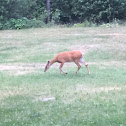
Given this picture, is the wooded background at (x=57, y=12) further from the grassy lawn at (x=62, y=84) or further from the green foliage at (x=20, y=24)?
the grassy lawn at (x=62, y=84)

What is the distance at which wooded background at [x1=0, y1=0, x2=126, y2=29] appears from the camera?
3347cm

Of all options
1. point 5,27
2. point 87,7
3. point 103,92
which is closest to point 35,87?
point 103,92

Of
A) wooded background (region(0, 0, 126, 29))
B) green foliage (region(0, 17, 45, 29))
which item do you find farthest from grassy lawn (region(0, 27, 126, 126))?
wooded background (region(0, 0, 126, 29))

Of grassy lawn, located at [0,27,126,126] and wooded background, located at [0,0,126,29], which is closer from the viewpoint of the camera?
grassy lawn, located at [0,27,126,126]

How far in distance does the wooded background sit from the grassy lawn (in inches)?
351

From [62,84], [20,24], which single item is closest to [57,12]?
[20,24]

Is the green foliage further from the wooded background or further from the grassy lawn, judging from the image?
the grassy lawn

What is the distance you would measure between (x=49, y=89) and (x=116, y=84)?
2304 mm

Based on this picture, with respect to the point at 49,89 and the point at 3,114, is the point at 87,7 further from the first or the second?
the point at 3,114

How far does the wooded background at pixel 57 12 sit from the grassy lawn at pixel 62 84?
29.2 ft

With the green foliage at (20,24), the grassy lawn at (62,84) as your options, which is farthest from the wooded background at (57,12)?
the grassy lawn at (62,84)

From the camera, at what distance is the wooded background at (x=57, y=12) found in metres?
33.5

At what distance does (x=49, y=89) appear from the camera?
34.1 ft

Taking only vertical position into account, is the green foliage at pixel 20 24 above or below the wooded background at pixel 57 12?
below
